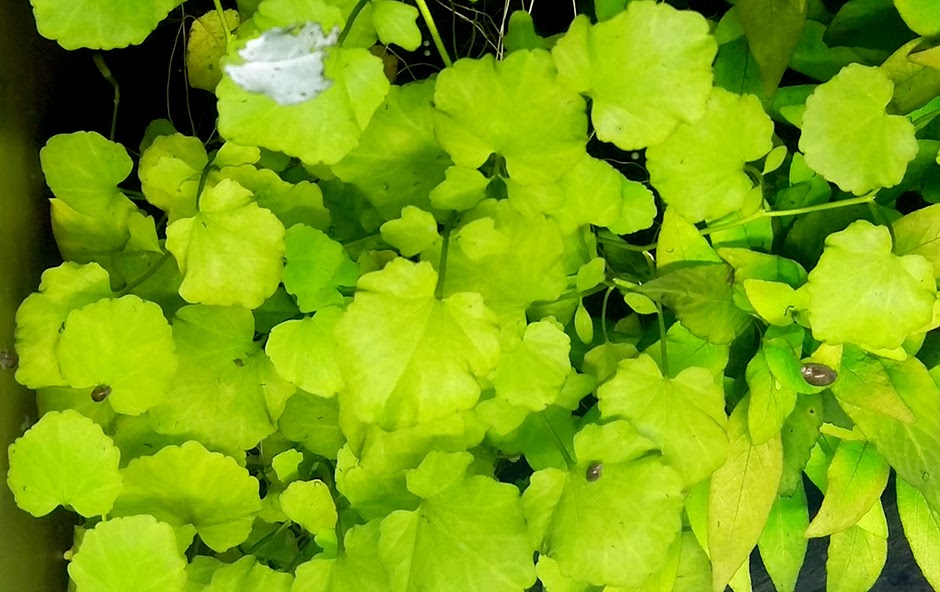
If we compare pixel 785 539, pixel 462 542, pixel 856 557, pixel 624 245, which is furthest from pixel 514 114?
pixel 856 557

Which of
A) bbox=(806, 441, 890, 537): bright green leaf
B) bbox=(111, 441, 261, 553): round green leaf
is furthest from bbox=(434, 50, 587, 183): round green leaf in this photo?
bbox=(806, 441, 890, 537): bright green leaf

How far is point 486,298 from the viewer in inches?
22.5

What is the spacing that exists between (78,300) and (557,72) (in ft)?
1.37

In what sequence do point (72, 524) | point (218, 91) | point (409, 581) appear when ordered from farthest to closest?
point (72, 524)
point (409, 581)
point (218, 91)

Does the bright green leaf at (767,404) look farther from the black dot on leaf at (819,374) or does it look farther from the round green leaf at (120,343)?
the round green leaf at (120,343)

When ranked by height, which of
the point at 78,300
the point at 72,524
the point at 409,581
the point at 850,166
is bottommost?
the point at 72,524

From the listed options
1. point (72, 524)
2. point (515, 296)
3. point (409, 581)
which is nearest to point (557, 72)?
point (515, 296)

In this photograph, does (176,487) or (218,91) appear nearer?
(218,91)

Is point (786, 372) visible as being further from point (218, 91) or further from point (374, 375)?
point (218, 91)

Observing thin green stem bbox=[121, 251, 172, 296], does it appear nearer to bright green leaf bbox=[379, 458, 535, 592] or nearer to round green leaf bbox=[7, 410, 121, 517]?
round green leaf bbox=[7, 410, 121, 517]

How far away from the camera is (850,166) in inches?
21.3

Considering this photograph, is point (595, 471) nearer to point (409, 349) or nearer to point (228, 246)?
point (409, 349)

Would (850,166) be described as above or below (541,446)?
above

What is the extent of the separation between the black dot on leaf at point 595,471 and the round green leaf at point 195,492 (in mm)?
281
